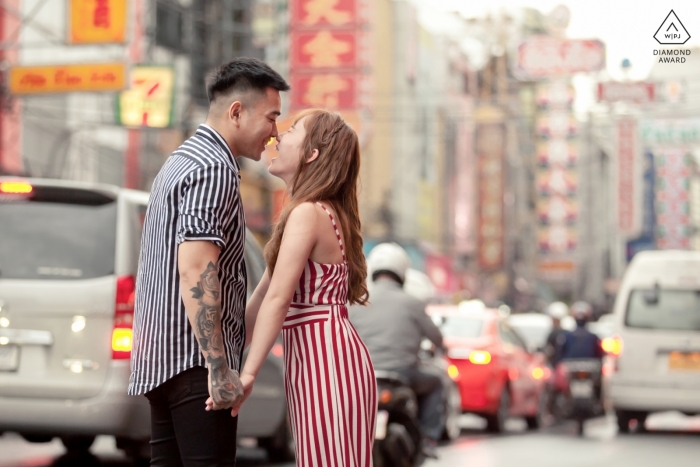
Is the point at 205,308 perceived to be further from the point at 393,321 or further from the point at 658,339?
the point at 658,339

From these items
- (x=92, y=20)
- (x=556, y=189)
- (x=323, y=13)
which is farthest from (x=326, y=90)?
(x=556, y=189)

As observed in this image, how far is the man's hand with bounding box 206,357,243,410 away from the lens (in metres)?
3.64

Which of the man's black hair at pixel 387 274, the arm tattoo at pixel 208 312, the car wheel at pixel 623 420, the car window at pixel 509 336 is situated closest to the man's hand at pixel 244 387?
the arm tattoo at pixel 208 312

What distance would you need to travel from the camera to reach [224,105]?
3955 mm

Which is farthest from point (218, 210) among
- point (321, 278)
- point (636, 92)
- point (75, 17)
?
point (636, 92)

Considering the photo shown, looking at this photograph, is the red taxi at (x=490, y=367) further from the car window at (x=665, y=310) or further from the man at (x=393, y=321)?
the man at (x=393, y=321)

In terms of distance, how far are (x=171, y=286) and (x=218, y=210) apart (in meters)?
0.25

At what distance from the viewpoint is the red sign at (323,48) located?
30.8 m

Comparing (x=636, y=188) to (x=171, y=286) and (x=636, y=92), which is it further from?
(x=171, y=286)

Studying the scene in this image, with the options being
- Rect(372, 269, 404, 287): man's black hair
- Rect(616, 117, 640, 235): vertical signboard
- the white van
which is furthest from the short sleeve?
Rect(616, 117, 640, 235): vertical signboard

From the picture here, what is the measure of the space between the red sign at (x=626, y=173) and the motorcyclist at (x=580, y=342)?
46517 millimetres

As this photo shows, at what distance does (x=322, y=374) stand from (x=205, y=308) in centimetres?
56

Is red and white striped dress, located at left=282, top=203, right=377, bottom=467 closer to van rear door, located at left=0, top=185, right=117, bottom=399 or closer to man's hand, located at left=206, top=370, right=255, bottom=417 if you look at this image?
man's hand, located at left=206, top=370, right=255, bottom=417

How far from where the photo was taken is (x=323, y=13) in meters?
31.3
